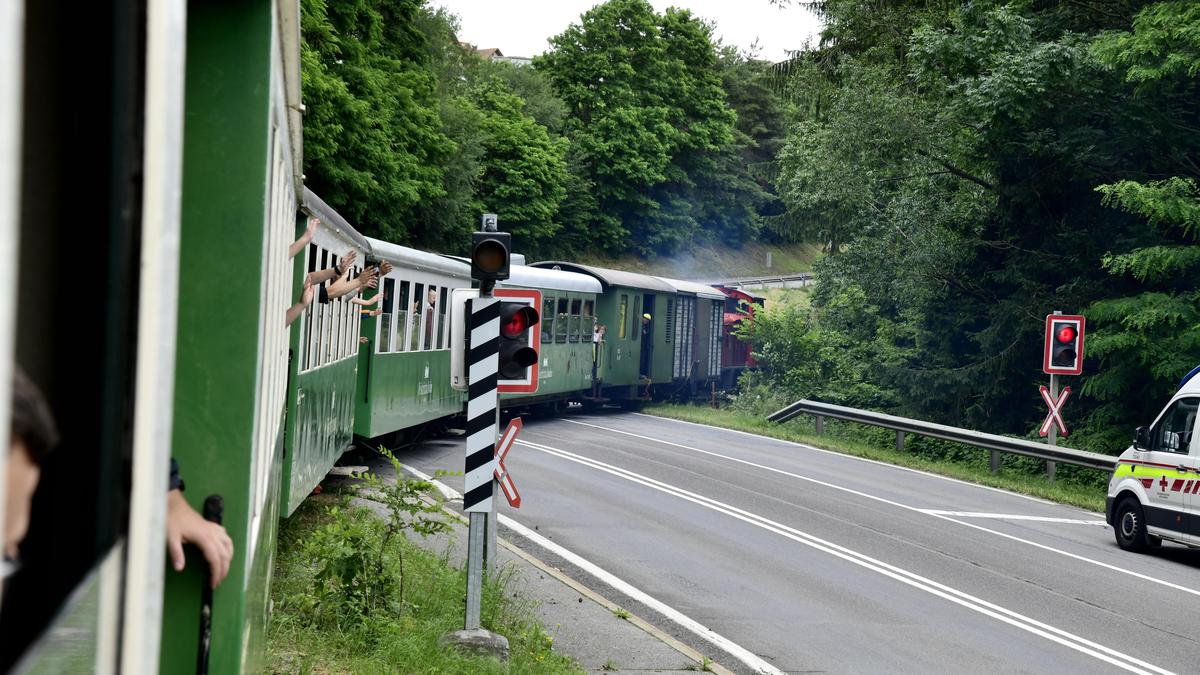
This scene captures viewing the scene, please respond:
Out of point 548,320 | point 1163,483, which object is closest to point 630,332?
point 548,320

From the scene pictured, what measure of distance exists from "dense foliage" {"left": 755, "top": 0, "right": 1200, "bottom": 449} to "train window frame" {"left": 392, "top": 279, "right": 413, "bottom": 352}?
12058 millimetres

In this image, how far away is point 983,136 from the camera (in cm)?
2742

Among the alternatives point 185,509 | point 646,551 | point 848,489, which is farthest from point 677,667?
point 848,489

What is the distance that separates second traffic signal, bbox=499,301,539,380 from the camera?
9.50m

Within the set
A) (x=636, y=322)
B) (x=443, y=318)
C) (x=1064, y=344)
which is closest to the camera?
(x=1064, y=344)

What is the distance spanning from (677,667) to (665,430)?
19.3 m

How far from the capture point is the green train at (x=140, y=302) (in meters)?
1.20

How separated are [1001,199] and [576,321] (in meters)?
9.64

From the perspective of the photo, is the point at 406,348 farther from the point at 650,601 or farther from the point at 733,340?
the point at 733,340

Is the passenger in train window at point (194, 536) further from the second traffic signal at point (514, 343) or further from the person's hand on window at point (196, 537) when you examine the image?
the second traffic signal at point (514, 343)

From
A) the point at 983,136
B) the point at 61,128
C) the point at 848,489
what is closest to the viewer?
the point at 61,128

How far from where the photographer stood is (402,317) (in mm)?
18359

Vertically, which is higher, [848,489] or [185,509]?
[185,509]

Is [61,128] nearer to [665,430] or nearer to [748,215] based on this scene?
[665,430]
